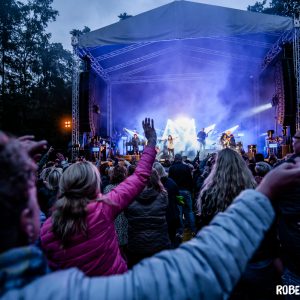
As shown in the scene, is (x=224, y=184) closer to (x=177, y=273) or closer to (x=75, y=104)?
(x=177, y=273)

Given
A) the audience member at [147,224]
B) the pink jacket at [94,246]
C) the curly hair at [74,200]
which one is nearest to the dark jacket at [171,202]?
the audience member at [147,224]

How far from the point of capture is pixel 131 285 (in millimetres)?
700

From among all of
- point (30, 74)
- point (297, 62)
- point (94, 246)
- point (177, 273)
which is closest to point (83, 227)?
point (94, 246)

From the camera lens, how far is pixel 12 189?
2.43 ft

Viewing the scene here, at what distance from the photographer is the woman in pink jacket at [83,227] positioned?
1713mm

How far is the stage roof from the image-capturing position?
11.8 metres

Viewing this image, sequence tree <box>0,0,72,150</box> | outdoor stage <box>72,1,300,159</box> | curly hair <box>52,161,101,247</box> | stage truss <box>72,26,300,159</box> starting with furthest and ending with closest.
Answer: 1. tree <box>0,0,72,150</box>
2. outdoor stage <box>72,1,300,159</box>
3. stage truss <box>72,26,300,159</box>
4. curly hair <box>52,161,101,247</box>

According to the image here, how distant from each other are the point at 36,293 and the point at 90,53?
15.0 metres

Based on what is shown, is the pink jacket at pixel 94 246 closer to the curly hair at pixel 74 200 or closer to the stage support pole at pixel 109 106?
the curly hair at pixel 74 200

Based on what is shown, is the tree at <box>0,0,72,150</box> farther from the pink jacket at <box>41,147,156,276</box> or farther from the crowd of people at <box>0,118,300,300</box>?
the pink jacket at <box>41,147,156,276</box>

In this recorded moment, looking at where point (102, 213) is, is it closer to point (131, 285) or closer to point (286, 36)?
point (131, 285)

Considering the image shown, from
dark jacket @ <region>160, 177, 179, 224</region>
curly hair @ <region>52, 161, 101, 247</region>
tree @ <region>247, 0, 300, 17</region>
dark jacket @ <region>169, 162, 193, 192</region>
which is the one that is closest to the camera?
curly hair @ <region>52, 161, 101, 247</region>

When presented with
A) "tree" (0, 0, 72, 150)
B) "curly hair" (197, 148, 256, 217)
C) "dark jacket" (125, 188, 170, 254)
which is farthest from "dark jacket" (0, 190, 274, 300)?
"tree" (0, 0, 72, 150)

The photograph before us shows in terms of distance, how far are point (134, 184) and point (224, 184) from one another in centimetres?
72
